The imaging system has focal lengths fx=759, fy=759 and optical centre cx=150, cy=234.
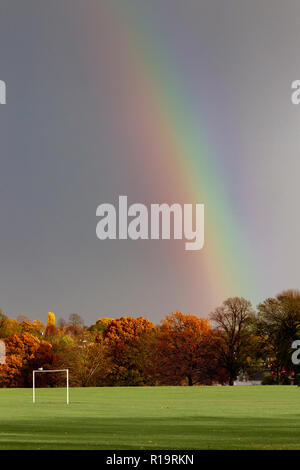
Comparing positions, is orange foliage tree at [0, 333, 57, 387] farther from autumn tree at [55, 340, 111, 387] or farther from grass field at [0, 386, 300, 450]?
grass field at [0, 386, 300, 450]

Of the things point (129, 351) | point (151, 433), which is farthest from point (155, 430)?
point (129, 351)

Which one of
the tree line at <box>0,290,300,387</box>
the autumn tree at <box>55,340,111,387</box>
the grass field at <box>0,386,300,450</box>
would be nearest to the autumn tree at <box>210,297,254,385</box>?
the tree line at <box>0,290,300,387</box>

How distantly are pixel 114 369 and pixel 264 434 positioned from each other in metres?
83.7

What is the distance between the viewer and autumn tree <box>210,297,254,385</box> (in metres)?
111

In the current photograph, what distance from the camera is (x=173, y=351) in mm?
111375

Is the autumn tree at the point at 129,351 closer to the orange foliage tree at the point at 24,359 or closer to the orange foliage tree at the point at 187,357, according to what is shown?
the orange foliage tree at the point at 187,357

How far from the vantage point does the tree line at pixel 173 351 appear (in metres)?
104

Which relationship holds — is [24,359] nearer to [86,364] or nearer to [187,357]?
[86,364]

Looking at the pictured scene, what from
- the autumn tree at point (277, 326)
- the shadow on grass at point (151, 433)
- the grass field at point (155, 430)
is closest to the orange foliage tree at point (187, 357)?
the autumn tree at point (277, 326)
